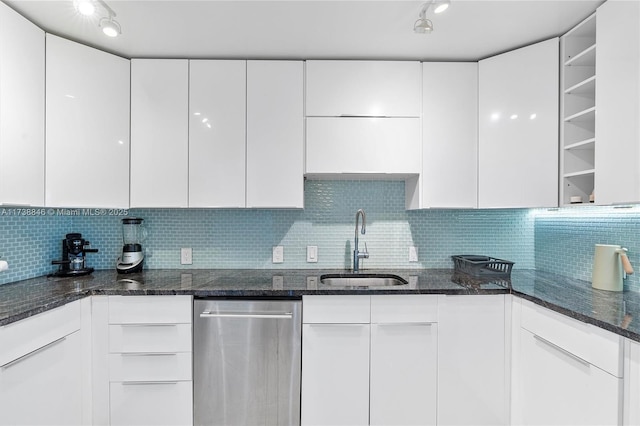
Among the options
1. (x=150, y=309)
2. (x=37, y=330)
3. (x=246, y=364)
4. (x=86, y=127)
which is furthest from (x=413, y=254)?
(x=86, y=127)

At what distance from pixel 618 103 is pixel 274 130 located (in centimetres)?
174

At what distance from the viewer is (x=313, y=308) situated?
1666 mm

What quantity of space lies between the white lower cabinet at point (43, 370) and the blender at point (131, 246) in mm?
537

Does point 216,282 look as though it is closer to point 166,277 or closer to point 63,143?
point 166,277

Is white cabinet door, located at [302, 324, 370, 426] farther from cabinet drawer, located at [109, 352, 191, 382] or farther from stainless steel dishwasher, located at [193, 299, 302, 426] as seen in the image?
cabinet drawer, located at [109, 352, 191, 382]

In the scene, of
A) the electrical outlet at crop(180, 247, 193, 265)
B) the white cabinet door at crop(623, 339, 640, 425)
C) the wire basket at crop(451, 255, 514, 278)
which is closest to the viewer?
the white cabinet door at crop(623, 339, 640, 425)

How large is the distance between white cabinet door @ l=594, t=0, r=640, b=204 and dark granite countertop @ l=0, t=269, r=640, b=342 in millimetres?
501

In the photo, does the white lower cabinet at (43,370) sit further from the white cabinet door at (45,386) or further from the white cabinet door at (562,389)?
the white cabinet door at (562,389)

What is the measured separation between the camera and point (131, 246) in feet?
6.91

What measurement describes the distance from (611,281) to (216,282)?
216 centimetres

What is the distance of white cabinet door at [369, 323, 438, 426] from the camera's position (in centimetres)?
166

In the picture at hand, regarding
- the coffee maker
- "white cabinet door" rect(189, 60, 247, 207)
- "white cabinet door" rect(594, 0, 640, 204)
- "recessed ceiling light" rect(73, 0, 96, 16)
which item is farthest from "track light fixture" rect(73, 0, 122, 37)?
"white cabinet door" rect(594, 0, 640, 204)

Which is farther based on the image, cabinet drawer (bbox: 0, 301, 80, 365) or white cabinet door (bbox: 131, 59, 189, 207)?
white cabinet door (bbox: 131, 59, 189, 207)

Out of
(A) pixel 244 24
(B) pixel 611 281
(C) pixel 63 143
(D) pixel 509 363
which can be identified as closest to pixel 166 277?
(C) pixel 63 143
